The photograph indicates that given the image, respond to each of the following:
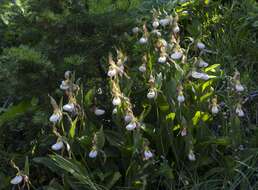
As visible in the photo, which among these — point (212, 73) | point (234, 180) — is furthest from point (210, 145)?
point (212, 73)

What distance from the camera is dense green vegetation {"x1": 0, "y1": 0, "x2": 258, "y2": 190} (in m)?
2.41

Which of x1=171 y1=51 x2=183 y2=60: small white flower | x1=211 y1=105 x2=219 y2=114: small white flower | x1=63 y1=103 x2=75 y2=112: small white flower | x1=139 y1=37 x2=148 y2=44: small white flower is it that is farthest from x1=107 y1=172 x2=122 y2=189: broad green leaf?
x1=139 y1=37 x2=148 y2=44: small white flower

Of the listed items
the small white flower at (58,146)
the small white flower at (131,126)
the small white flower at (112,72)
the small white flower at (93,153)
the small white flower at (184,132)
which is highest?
the small white flower at (112,72)

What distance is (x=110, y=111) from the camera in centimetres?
283

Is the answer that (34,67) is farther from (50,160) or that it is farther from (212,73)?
(212,73)

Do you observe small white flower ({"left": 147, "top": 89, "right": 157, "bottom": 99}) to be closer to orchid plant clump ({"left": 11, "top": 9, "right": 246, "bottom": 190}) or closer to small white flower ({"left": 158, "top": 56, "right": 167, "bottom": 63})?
orchid plant clump ({"left": 11, "top": 9, "right": 246, "bottom": 190})

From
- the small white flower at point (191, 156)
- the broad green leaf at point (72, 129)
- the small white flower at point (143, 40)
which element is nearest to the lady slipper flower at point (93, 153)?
the broad green leaf at point (72, 129)

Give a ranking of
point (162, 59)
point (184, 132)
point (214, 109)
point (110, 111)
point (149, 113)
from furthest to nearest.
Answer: point (110, 111)
point (149, 113)
point (162, 59)
point (214, 109)
point (184, 132)

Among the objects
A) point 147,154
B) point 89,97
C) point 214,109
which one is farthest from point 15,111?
point 214,109

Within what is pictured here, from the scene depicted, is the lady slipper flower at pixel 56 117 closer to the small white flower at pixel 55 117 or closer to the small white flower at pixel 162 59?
the small white flower at pixel 55 117

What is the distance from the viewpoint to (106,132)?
2555mm

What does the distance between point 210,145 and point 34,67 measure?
981 mm

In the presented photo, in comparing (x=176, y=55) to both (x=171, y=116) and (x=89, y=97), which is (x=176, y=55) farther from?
(x=89, y=97)

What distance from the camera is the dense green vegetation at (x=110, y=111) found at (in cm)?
241
